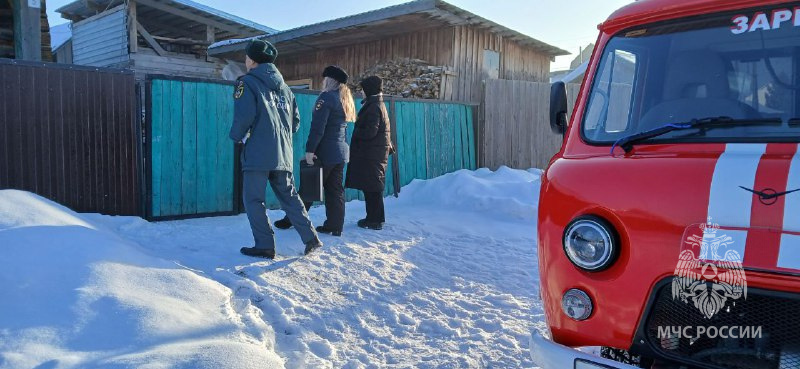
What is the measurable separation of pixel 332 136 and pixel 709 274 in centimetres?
415

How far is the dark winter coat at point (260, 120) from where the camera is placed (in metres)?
4.35

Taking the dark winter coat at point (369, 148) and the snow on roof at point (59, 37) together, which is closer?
the dark winter coat at point (369, 148)

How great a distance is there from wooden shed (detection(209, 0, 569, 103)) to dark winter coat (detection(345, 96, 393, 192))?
4751 mm

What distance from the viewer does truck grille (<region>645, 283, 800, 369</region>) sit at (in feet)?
5.57

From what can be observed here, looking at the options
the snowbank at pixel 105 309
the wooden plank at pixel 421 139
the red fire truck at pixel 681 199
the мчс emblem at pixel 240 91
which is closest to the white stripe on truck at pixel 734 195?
the red fire truck at pixel 681 199

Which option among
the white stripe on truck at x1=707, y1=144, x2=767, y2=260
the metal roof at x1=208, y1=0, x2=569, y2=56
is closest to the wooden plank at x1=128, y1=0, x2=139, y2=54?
the metal roof at x1=208, y1=0, x2=569, y2=56

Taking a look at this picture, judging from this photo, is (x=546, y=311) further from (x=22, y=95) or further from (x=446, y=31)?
(x=446, y=31)

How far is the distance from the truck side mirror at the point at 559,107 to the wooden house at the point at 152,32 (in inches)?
536

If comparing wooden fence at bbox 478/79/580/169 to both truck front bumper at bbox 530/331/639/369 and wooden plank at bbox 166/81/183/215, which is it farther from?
truck front bumper at bbox 530/331/639/369

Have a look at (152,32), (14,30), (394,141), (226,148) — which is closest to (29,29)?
(14,30)

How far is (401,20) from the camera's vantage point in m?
11.2

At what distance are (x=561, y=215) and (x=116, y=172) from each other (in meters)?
5.17

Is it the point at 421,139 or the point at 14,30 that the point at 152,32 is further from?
the point at 421,139

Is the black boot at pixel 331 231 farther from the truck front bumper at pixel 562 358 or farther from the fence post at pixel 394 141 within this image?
the truck front bumper at pixel 562 358
